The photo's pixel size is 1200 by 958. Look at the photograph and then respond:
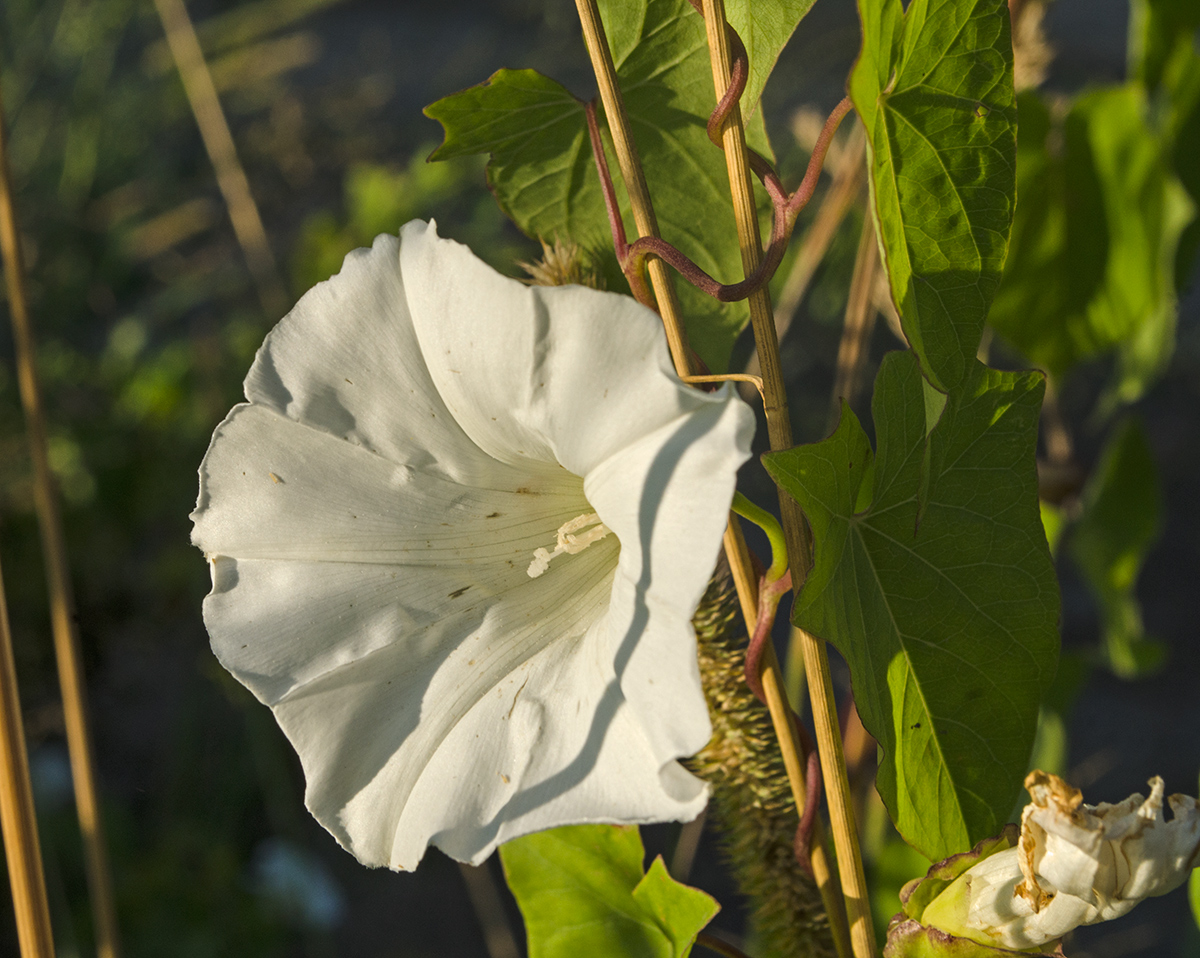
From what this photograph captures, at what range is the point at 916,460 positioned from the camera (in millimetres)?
507

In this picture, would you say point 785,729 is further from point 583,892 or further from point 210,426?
point 210,426

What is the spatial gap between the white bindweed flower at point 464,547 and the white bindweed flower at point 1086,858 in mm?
146

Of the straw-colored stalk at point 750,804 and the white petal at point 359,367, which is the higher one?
the white petal at point 359,367

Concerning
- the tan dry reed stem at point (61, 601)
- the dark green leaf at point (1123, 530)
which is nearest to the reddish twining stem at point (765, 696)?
the tan dry reed stem at point (61, 601)

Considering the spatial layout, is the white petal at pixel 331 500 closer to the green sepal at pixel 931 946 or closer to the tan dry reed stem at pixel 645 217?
the tan dry reed stem at pixel 645 217

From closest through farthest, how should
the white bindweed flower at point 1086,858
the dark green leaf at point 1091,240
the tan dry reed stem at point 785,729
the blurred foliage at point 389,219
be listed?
the white bindweed flower at point 1086,858, the tan dry reed stem at point 785,729, the dark green leaf at point 1091,240, the blurred foliage at point 389,219

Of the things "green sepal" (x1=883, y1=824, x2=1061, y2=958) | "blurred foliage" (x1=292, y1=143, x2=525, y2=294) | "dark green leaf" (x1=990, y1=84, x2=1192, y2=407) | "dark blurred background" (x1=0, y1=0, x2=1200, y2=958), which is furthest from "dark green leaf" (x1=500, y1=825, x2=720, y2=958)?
"blurred foliage" (x1=292, y1=143, x2=525, y2=294)

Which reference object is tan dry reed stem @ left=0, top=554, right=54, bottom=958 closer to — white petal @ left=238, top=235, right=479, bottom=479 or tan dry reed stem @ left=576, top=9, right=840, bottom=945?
white petal @ left=238, top=235, right=479, bottom=479

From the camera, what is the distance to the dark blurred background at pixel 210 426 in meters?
1.83

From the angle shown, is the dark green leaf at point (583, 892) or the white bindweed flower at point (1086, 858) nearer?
the white bindweed flower at point (1086, 858)

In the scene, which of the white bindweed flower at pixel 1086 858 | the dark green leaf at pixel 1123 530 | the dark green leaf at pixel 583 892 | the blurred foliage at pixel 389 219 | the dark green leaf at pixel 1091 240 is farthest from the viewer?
the blurred foliage at pixel 389 219

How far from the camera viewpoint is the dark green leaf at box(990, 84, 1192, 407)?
960 mm

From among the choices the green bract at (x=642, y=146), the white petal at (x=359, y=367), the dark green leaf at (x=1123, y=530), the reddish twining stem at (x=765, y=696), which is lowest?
the dark green leaf at (x=1123, y=530)

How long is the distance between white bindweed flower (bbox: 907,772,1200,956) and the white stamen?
26 cm
